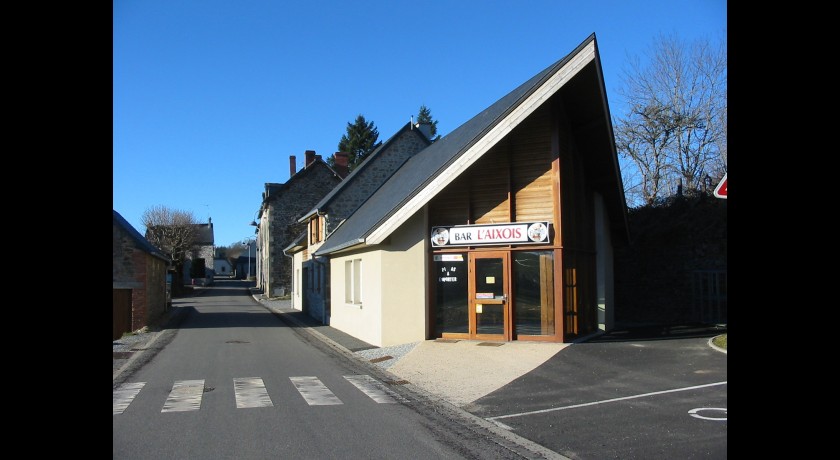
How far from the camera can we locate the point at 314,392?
10.1 metres

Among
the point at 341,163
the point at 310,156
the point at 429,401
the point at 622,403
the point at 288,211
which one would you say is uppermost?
the point at 310,156

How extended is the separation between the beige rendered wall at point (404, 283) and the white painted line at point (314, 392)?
13.9 ft

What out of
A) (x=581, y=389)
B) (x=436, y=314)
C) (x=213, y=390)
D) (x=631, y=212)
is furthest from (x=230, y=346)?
(x=631, y=212)

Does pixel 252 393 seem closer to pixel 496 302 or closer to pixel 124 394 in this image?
pixel 124 394

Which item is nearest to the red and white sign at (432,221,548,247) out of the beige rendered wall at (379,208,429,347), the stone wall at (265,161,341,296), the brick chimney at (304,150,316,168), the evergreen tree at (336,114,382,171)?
the beige rendered wall at (379,208,429,347)

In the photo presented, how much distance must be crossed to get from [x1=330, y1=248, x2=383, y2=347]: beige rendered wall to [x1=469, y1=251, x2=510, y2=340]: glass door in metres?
2.22

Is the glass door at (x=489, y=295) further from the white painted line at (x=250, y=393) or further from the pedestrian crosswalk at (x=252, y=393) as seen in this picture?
the white painted line at (x=250, y=393)

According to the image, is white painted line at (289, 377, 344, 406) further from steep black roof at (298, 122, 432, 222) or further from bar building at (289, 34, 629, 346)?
steep black roof at (298, 122, 432, 222)

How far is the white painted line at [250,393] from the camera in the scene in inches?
357

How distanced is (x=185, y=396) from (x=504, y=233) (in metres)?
7.85

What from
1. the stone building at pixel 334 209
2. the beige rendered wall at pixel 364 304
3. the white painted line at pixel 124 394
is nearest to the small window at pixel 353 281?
the beige rendered wall at pixel 364 304

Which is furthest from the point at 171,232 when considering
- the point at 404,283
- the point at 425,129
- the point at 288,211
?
the point at 404,283

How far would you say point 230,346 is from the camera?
17188 millimetres
